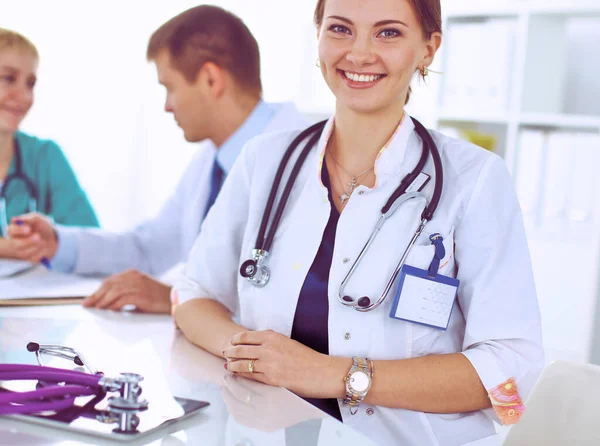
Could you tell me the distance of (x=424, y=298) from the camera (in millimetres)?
1211

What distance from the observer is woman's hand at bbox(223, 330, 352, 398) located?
113cm

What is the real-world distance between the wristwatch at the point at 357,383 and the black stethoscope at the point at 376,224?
4.2 inches

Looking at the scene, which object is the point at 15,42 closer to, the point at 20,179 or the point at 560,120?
the point at 20,179

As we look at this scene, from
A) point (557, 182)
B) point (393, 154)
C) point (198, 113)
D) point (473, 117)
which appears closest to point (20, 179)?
point (198, 113)

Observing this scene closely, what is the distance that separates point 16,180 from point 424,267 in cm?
157

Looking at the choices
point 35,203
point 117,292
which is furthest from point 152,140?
point 117,292

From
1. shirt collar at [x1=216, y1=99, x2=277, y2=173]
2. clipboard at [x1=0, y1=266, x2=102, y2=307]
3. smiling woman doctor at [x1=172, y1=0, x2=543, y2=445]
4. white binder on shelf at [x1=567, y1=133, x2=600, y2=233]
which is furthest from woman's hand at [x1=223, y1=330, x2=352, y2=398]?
white binder on shelf at [x1=567, y1=133, x2=600, y2=233]

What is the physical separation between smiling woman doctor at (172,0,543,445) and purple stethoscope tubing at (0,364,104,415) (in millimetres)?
292

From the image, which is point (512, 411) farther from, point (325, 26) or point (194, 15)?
point (194, 15)

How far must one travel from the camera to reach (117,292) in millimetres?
1629

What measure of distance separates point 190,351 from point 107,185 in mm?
3055

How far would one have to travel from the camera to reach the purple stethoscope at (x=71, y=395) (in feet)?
2.84

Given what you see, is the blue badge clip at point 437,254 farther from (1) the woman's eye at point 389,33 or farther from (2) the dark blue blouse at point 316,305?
(1) the woman's eye at point 389,33

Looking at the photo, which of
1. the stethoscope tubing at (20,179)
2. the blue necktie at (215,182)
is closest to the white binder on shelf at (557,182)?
the blue necktie at (215,182)
